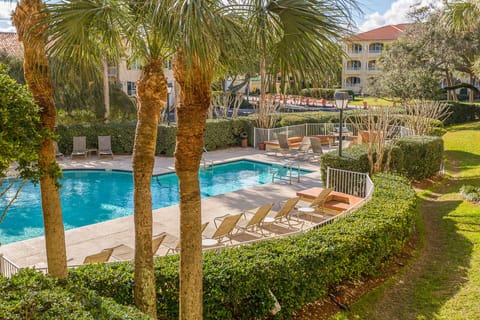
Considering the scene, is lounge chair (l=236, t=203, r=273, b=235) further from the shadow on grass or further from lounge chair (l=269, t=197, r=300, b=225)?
the shadow on grass

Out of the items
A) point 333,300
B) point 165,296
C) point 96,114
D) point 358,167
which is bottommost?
point 333,300

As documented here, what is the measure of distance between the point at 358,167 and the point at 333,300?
20.2ft

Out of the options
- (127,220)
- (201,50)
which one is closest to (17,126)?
(201,50)

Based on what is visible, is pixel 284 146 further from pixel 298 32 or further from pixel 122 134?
pixel 298 32

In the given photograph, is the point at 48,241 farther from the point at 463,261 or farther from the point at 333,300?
the point at 463,261

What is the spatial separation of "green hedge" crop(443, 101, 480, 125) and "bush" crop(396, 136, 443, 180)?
662 inches

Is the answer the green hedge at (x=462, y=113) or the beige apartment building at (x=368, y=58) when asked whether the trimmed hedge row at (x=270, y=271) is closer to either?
the green hedge at (x=462, y=113)

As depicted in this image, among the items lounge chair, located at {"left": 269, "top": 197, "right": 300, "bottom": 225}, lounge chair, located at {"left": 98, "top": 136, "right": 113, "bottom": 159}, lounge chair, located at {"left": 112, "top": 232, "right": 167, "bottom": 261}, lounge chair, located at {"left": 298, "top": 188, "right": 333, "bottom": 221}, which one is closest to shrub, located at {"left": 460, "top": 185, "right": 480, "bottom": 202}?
lounge chair, located at {"left": 298, "top": 188, "right": 333, "bottom": 221}

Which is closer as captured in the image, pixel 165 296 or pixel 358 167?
pixel 165 296

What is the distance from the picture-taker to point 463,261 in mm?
8625

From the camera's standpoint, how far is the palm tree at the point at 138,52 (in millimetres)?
4395

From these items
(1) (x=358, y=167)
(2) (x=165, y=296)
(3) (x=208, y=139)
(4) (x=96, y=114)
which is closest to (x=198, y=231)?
(2) (x=165, y=296)

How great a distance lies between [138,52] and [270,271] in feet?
11.3

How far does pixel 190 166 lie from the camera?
16.0 ft
